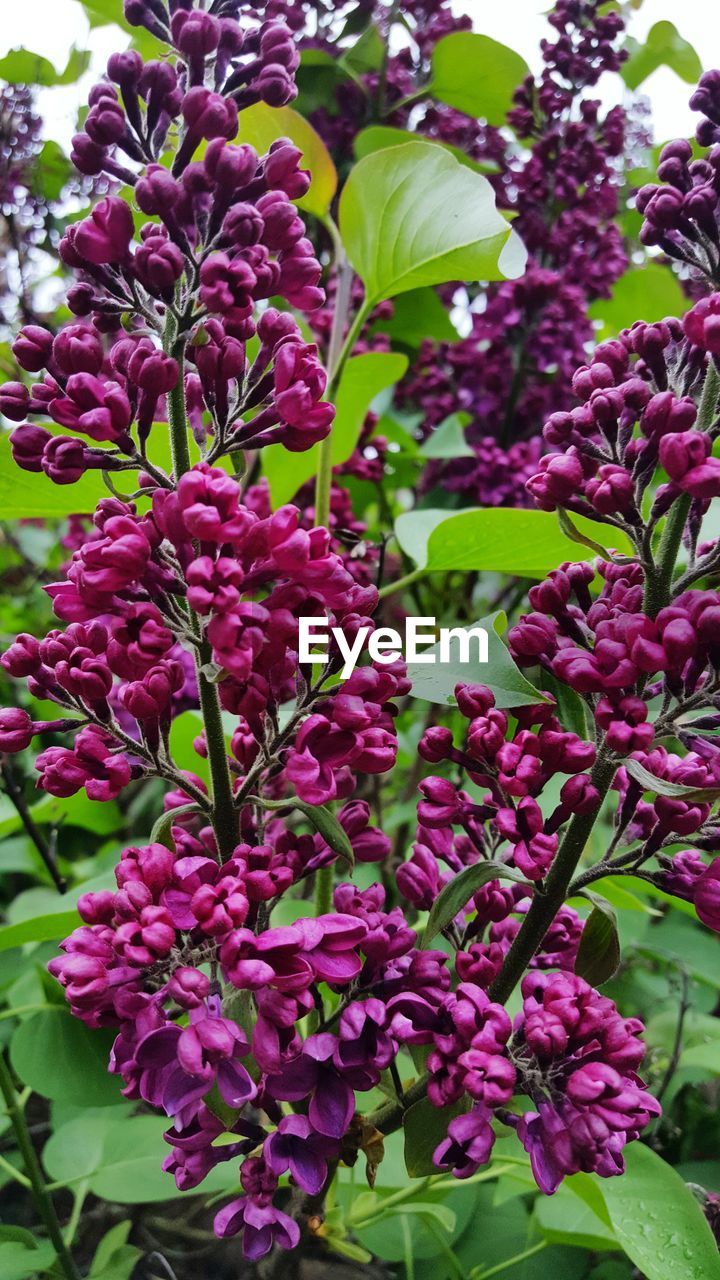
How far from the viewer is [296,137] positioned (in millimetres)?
993

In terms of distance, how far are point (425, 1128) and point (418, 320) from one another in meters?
1.25

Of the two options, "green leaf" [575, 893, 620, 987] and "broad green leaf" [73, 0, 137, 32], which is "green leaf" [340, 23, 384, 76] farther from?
"green leaf" [575, 893, 620, 987]

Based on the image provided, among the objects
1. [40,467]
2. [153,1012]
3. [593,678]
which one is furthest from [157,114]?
[153,1012]

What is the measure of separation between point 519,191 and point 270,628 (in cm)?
139

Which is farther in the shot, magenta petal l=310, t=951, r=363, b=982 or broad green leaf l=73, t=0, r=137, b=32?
broad green leaf l=73, t=0, r=137, b=32

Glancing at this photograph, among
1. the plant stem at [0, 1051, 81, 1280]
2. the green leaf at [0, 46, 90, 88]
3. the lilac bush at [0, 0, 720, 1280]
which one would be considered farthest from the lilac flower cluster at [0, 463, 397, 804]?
the green leaf at [0, 46, 90, 88]

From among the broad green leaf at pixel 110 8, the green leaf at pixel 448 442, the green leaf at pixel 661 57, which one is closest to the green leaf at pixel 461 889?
the green leaf at pixel 448 442

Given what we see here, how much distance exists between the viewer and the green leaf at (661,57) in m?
1.74

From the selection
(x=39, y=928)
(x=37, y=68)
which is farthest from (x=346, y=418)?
(x=37, y=68)

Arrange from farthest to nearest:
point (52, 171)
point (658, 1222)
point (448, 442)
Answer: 1. point (52, 171)
2. point (448, 442)
3. point (658, 1222)

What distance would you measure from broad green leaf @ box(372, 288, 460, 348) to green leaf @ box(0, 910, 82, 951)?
1.04m

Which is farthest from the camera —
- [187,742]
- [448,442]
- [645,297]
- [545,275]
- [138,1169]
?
[645,297]

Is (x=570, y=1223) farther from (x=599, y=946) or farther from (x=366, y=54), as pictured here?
(x=366, y=54)

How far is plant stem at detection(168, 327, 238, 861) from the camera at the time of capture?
0.59 m
